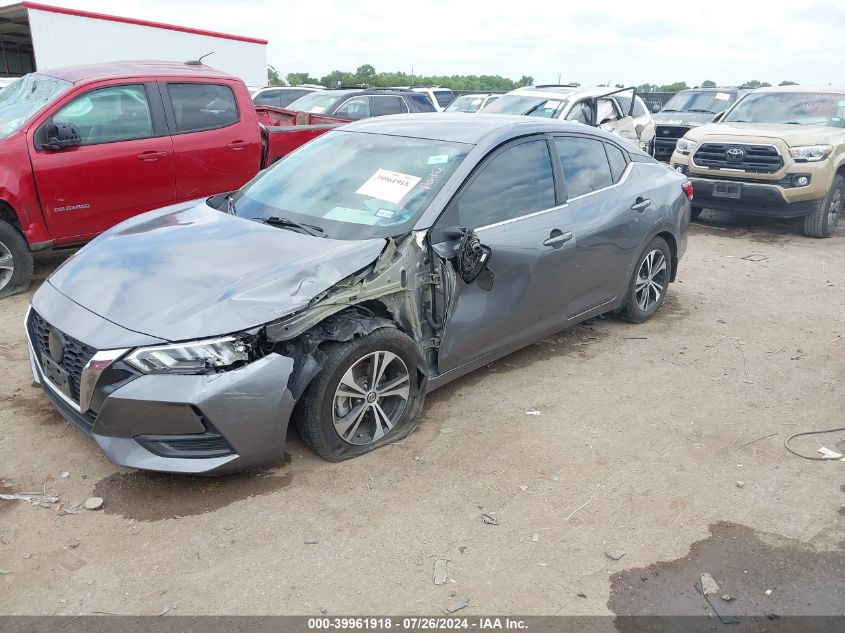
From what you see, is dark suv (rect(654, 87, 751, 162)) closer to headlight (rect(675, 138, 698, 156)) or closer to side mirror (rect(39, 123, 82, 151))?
headlight (rect(675, 138, 698, 156))

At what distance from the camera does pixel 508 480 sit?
3.67 meters

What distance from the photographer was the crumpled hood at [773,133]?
9195mm

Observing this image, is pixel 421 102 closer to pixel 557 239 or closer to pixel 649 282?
pixel 649 282

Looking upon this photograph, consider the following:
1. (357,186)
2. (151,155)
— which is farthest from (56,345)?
(151,155)

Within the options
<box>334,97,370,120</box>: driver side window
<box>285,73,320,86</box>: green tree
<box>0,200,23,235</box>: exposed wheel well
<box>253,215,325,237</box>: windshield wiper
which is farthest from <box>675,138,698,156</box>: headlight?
<box>285,73,320,86</box>: green tree

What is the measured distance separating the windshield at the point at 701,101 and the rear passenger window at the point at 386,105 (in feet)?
20.9

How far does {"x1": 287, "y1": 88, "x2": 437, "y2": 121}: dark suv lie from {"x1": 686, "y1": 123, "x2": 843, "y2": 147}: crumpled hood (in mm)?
5931

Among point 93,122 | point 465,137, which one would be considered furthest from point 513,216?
point 93,122

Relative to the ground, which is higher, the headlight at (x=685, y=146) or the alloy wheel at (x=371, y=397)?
the headlight at (x=685, y=146)

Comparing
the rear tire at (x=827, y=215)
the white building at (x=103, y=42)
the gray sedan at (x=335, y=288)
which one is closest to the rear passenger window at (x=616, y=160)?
the gray sedan at (x=335, y=288)

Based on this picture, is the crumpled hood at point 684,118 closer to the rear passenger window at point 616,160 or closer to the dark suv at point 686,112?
the dark suv at point 686,112

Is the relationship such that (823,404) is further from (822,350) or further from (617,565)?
(617,565)

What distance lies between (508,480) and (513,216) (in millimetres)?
1671

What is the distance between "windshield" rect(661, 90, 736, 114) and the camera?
1586cm
